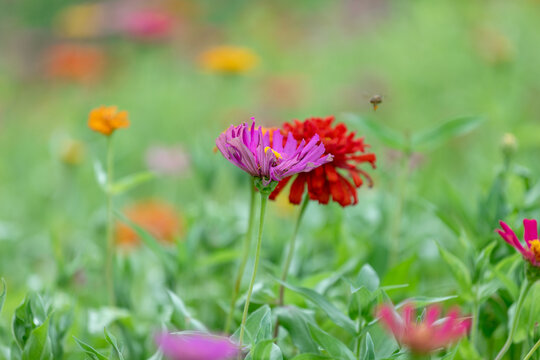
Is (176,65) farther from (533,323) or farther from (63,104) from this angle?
(533,323)

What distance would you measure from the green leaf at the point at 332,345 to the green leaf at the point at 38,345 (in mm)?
296

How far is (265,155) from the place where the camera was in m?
0.65

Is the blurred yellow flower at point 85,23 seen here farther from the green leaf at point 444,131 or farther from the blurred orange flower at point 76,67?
the green leaf at point 444,131

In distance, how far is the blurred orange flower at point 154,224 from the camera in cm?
167

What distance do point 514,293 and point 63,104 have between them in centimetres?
310

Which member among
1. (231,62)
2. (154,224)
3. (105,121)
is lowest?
(154,224)

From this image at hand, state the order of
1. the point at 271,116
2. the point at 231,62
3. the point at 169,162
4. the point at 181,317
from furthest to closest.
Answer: the point at 271,116, the point at 231,62, the point at 169,162, the point at 181,317

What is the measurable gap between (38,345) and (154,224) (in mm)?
937

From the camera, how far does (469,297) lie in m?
0.83

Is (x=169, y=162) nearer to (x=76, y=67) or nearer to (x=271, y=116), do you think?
(x=271, y=116)

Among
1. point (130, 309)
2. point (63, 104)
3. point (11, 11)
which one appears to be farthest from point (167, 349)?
point (11, 11)

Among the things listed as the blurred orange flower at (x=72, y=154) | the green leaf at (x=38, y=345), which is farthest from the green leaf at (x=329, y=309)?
the blurred orange flower at (x=72, y=154)

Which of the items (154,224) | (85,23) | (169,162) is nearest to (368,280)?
(154,224)

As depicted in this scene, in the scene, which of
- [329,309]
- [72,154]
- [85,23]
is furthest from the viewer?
[85,23]
